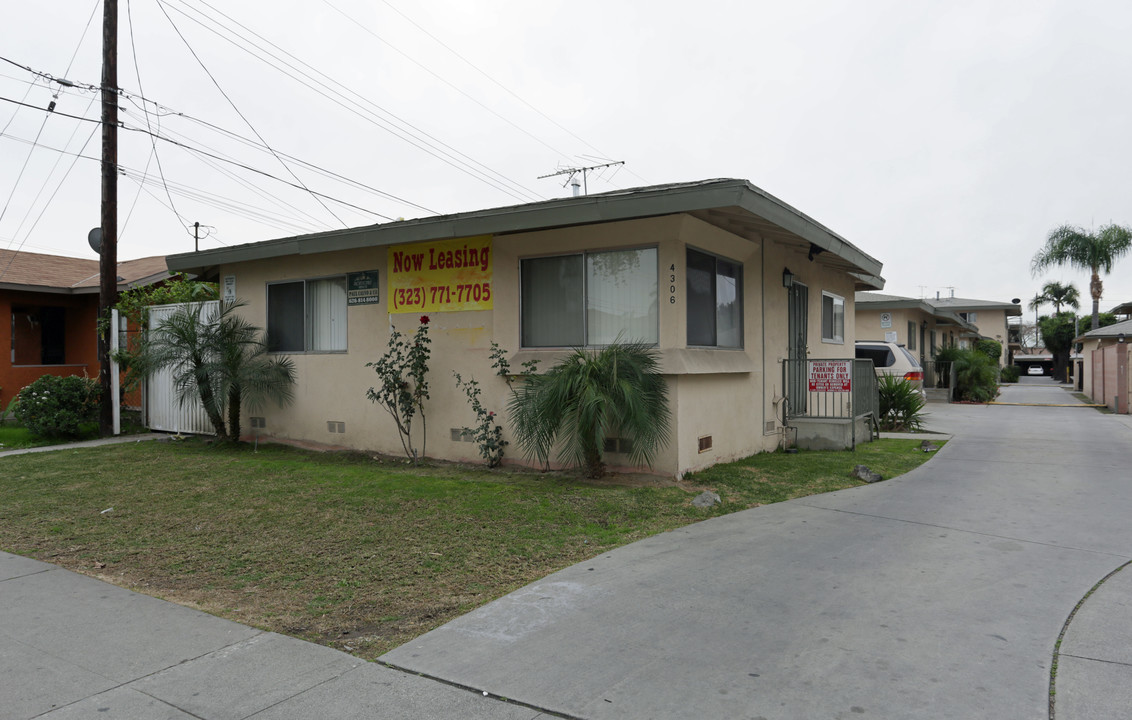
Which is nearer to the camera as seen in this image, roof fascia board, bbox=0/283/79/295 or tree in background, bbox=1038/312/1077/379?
roof fascia board, bbox=0/283/79/295

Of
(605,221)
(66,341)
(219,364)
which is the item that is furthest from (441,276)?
(66,341)

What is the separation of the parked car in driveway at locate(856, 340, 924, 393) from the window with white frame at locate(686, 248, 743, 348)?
33.0ft

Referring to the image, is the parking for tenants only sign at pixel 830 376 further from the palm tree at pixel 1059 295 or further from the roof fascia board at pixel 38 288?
the palm tree at pixel 1059 295

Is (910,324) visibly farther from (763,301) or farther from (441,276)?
(441,276)

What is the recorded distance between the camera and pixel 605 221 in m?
7.99

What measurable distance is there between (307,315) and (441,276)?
9.38ft

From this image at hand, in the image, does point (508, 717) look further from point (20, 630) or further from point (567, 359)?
point (567, 359)

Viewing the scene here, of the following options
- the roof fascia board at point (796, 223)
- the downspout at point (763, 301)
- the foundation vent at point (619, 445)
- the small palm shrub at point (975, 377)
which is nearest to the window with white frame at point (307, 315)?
the foundation vent at point (619, 445)

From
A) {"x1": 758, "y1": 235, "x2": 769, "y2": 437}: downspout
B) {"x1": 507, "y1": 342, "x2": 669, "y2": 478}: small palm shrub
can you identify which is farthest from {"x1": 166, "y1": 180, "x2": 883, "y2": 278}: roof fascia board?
{"x1": 507, "y1": 342, "x2": 669, "y2": 478}: small palm shrub

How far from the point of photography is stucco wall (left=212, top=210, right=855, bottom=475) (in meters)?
8.02

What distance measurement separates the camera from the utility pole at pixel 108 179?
12195 millimetres

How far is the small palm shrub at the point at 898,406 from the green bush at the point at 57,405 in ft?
48.3

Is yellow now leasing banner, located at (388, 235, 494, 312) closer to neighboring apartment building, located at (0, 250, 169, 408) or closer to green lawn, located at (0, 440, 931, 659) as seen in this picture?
green lawn, located at (0, 440, 931, 659)

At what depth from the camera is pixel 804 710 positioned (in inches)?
120
